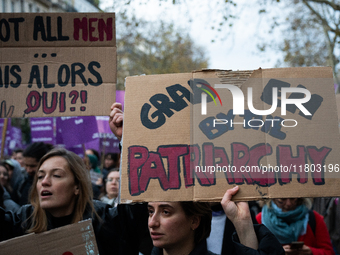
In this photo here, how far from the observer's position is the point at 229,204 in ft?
5.34

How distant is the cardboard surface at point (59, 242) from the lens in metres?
1.85

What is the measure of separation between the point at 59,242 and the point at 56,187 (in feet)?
1.59

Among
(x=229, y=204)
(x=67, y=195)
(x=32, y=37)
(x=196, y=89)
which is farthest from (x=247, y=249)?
(x=32, y=37)

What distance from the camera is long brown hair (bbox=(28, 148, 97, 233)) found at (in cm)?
223

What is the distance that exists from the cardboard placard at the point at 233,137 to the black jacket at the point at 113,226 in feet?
2.21

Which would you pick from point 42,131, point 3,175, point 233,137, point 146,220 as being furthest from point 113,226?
point 42,131

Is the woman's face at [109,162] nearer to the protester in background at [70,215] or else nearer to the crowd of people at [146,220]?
the crowd of people at [146,220]

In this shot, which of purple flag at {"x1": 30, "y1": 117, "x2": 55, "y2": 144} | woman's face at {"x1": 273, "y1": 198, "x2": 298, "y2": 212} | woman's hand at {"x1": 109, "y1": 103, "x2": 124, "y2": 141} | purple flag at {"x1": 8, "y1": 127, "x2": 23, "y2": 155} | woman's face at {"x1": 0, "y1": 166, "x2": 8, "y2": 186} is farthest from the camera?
purple flag at {"x1": 8, "y1": 127, "x2": 23, "y2": 155}

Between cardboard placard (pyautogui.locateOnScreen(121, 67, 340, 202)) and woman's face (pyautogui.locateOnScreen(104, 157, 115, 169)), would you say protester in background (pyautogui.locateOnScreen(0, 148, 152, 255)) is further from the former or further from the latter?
woman's face (pyautogui.locateOnScreen(104, 157, 115, 169))

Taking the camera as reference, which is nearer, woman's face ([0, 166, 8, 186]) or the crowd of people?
the crowd of people

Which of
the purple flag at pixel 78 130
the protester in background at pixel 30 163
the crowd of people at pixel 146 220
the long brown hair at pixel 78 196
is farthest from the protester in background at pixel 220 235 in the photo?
the protester in background at pixel 30 163

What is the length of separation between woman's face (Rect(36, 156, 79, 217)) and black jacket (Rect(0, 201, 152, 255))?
83mm

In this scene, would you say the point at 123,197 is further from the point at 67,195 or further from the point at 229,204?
the point at 67,195

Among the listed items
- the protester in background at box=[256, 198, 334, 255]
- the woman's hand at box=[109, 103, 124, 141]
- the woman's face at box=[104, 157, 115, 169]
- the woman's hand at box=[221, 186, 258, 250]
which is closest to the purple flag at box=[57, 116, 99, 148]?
the woman's face at box=[104, 157, 115, 169]
